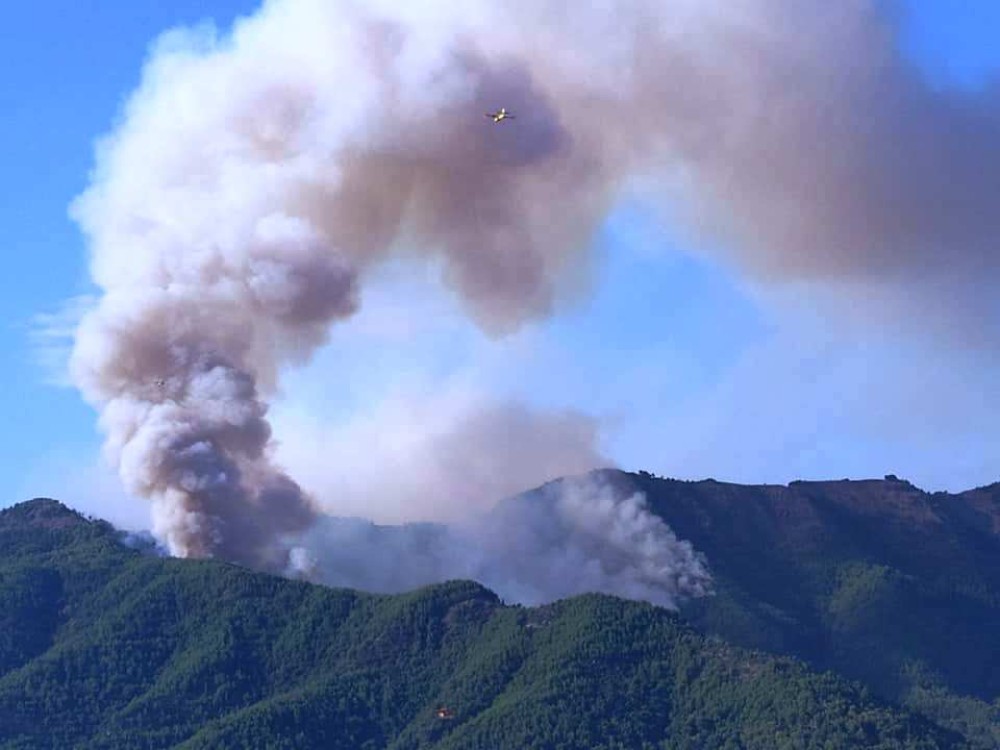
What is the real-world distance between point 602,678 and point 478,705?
8.75m

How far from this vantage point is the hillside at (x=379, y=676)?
15362 centimetres

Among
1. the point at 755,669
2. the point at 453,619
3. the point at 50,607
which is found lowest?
the point at 755,669

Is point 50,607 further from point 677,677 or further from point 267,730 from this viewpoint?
point 677,677

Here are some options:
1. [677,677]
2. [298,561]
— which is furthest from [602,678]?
[298,561]

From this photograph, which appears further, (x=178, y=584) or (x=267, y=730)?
(x=178, y=584)

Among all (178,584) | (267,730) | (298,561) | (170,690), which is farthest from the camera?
(298,561)

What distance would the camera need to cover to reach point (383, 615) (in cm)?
17488

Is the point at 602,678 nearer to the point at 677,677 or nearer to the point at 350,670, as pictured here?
the point at 677,677

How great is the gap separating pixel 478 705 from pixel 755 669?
64.0 ft

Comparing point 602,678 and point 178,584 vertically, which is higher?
point 178,584

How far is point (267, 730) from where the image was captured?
503 ft

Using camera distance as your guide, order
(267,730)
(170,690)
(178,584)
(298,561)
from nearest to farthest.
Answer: (267,730)
(170,690)
(178,584)
(298,561)

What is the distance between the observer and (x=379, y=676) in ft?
543

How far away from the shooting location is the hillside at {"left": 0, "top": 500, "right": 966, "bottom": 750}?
504 feet
